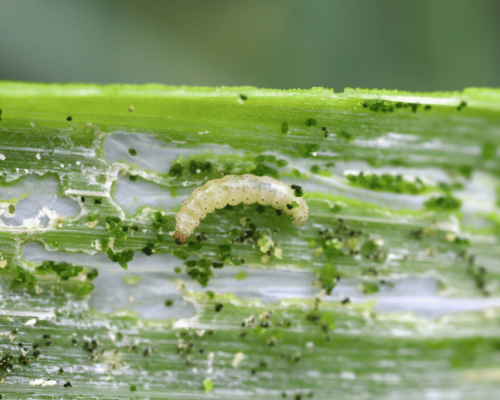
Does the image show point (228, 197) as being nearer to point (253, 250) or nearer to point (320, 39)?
point (253, 250)

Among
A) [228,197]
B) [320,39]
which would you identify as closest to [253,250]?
[228,197]

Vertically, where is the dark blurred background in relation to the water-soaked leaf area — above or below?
above

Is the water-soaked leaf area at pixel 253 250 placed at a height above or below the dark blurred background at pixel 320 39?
below

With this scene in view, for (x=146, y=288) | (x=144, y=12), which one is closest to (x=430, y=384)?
(x=146, y=288)

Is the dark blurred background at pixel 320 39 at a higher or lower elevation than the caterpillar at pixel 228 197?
higher

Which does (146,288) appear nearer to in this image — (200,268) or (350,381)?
(200,268)
